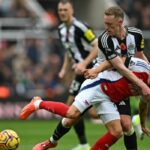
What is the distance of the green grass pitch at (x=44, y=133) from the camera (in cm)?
1205

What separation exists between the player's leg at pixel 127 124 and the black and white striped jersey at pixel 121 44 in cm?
64

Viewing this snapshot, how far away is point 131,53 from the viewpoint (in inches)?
375

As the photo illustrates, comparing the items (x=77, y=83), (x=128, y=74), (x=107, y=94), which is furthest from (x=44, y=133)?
(x=128, y=74)

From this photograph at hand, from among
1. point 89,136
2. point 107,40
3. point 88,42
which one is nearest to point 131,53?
point 107,40

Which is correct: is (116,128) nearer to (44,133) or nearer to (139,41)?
(139,41)

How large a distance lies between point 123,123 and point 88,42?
2.87 meters

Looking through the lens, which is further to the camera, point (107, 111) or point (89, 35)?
point (89, 35)

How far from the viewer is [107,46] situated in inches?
364

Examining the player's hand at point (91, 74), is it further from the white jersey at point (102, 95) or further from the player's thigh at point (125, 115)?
the player's thigh at point (125, 115)

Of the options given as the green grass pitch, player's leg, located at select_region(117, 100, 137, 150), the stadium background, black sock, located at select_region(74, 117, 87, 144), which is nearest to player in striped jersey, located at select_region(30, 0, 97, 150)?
black sock, located at select_region(74, 117, 87, 144)

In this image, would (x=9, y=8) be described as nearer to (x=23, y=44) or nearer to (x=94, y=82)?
(x=23, y=44)

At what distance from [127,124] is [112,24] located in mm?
1264

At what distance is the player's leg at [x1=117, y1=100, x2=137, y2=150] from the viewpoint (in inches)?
374

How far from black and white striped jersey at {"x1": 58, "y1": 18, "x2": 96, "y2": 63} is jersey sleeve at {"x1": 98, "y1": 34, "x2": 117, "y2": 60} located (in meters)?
2.73
